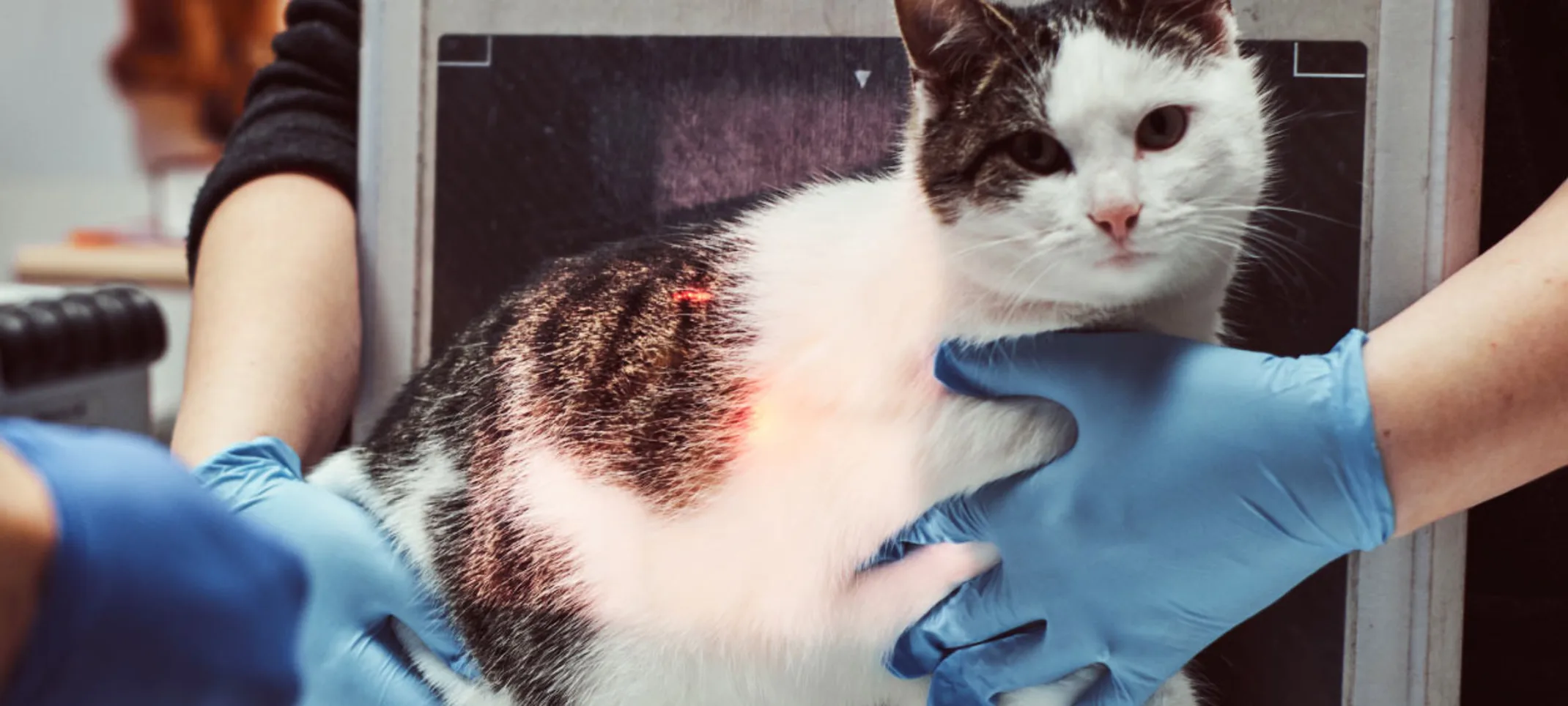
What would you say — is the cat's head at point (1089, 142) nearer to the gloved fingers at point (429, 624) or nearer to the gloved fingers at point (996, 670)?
the gloved fingers at point (996, 670)

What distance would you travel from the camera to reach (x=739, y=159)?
2.23 feet

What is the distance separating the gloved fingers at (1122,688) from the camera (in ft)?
2.13

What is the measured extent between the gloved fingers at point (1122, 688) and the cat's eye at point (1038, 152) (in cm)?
33

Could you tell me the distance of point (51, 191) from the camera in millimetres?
737

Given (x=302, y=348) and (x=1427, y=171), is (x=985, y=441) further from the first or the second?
(x=302, y=348)

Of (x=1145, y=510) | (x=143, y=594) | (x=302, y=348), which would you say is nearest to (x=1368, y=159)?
(x=1145, y=510)

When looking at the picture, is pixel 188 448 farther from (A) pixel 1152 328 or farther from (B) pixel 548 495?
(A) pixel 1152 328

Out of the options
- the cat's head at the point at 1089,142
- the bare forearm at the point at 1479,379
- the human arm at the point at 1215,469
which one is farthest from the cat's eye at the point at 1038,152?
the bare forearm at the point at 1479,379

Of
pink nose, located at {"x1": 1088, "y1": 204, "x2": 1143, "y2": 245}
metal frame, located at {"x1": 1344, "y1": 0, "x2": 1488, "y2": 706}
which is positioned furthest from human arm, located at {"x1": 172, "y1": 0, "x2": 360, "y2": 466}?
Result: metal frame, located at {"x1": 1344, "y1": 0, "x2": 1488, "y2": 706}

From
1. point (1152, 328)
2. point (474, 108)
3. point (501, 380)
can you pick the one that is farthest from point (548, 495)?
point (1152, 328)

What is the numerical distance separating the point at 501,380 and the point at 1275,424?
0.51 metres

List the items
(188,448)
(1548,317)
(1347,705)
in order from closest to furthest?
(1548,317)
(1347,705)
(188,448)

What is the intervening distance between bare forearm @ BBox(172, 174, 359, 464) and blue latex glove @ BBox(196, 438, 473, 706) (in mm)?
63

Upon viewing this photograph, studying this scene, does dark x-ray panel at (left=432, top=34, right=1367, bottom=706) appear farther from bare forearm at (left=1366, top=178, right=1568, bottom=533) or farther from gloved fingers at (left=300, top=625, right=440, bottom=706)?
gloved fingers at (left=300, top=625, right=440, bottom=706)
